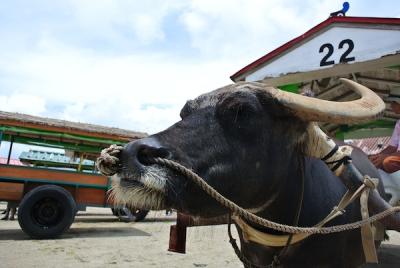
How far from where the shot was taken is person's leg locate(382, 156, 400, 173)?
266cm

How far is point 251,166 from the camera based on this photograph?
5.11 ft

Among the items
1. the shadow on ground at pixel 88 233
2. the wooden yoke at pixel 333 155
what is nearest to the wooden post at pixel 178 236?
the wooden yoke at pixel 333 155

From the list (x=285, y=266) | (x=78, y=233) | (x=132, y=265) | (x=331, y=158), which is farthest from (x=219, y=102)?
(x=78, y=233)

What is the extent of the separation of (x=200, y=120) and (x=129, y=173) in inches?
16.5

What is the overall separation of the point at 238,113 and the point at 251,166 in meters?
0.24

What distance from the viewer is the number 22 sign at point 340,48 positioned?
9.69ft

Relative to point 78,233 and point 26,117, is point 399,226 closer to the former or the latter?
point 78,233

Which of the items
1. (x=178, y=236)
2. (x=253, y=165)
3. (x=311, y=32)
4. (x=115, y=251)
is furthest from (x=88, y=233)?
(x=253, y=165)

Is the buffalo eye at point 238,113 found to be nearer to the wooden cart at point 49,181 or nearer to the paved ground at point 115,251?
the paved ground at point 115,251

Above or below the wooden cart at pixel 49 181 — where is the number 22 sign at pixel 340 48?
above

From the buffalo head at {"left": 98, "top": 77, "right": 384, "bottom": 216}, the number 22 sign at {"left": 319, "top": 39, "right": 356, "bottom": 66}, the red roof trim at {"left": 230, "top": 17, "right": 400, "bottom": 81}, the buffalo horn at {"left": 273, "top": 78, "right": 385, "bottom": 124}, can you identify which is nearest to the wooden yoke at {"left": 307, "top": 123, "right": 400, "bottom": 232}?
the buffalo head at {"left": 98, "top": 77, "right": 384, "bottom": 216}

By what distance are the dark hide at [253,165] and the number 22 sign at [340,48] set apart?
130cm

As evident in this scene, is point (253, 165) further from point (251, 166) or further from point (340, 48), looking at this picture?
point (340, 48)

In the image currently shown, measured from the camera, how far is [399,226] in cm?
197
